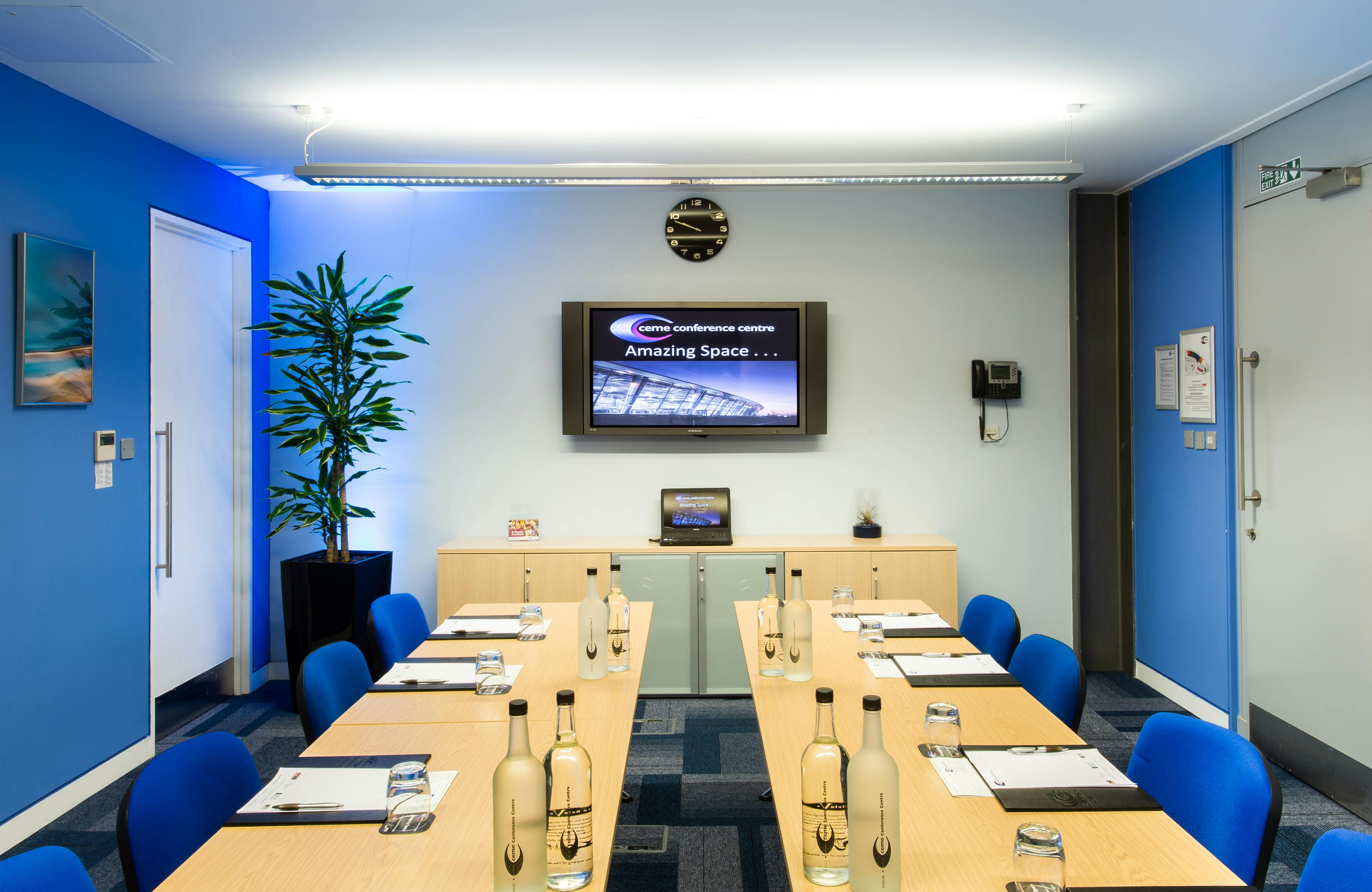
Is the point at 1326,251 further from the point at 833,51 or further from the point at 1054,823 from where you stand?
the point at 1054,823

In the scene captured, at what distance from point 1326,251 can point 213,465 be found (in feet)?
18.0

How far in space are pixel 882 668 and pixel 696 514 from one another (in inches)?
93.2

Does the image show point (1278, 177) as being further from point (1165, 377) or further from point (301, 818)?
point (301, 818)

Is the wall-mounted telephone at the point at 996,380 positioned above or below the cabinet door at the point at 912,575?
above

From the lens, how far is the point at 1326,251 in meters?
3.50

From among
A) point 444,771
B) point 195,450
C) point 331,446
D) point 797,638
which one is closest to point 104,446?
point 195,450

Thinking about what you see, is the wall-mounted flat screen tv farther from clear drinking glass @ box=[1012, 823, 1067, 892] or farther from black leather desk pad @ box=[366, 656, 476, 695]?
clear drinking glass @ box=[1012, 823, 1067, 892]

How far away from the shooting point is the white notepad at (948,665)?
2629 mm

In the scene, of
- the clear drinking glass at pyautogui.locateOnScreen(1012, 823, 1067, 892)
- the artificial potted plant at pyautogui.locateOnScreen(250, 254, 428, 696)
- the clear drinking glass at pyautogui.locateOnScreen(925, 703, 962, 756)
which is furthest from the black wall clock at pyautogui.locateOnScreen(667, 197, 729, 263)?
the clear drinking glass at pyautogui.locateOnScreen(1012, 823, 1067, 892)

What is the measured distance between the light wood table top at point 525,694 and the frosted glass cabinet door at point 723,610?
1584 millimetres

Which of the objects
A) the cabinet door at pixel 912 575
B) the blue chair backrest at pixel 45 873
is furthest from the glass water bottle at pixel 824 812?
the cabinet door at pixel 912 575

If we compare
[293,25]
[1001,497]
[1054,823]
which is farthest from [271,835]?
[1001,497]

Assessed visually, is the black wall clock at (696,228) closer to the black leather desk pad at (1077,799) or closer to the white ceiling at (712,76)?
the white ceiling at (712,76)

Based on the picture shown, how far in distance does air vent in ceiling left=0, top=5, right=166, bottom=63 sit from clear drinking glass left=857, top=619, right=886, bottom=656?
333 cm
